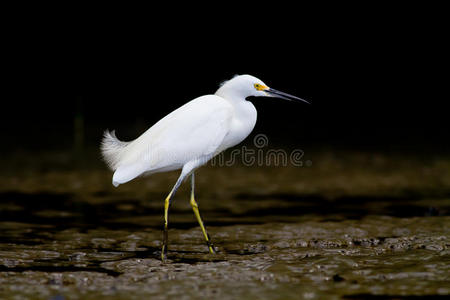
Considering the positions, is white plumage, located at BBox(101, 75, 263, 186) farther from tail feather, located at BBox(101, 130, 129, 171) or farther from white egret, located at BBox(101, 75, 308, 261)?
tail feather, located at BBox(101, 130, 129, 171)

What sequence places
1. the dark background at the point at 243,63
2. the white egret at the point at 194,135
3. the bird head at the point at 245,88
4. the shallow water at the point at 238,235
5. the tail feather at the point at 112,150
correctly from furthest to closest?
the dark background at the point at 243,63 → the tail feather at the point at 112,150 → the bird head at the point at 245,88 → the white egret at the point at 194,135 → the shallow water at the point at 238,235

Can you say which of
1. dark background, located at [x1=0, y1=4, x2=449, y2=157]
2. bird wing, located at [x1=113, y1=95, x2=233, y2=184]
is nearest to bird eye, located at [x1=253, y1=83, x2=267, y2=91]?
bird wing, located at [x1=113, y1=95, x2=233, y2=184]

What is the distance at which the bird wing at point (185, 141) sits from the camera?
475cm

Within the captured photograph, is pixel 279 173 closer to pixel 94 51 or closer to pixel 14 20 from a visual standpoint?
pixel 94 51

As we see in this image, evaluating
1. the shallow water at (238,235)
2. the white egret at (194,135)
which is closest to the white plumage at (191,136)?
the white egret at (194,135)

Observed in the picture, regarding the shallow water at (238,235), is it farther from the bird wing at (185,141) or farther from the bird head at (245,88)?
the bird head at (245,88)

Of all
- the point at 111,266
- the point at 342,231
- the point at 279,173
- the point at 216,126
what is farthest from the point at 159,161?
the point at 279,173

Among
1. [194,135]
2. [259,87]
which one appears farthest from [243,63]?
[194,135]

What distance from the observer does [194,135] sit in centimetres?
477

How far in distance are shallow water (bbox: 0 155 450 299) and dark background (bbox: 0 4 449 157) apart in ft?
24.2

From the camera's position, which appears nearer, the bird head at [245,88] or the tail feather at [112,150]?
the bird head at [245,88]

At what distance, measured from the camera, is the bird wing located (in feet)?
15.6

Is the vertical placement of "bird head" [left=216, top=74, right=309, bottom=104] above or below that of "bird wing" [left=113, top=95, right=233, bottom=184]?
above

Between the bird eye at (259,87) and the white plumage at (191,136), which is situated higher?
the bird eye at (259,87)
